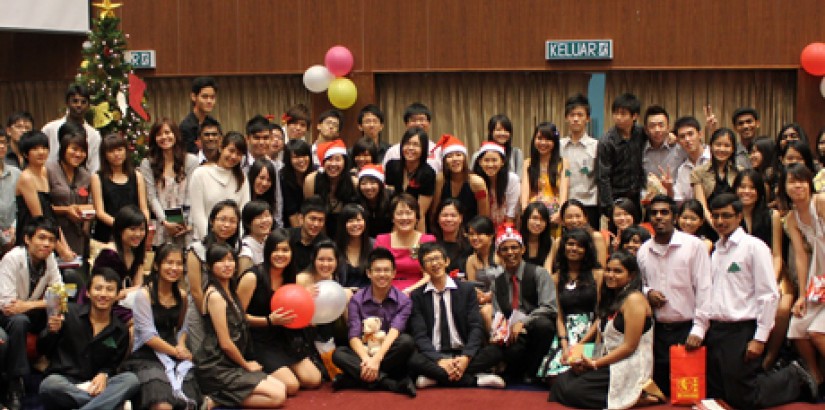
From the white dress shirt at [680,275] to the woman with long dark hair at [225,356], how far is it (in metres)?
2.32

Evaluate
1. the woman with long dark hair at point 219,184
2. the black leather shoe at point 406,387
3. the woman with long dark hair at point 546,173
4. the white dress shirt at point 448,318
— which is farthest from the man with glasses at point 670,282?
the woman with long dark hair at point 219,184

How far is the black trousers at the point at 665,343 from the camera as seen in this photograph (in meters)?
6.37

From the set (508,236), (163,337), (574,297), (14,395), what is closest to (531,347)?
(574,297)

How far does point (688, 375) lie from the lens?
6219mm

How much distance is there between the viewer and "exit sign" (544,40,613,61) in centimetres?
1084

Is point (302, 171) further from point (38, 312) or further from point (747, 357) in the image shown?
point (747, 357)

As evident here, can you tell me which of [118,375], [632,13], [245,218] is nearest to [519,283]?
[245,218]

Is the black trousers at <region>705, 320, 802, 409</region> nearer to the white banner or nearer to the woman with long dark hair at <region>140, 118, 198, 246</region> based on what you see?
the woman with long dark hair at <region>140, 118, 198, 246</region>

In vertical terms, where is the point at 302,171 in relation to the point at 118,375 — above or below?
above

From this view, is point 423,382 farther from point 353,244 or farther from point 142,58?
point 142,58

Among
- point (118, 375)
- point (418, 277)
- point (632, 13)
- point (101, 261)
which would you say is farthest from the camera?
point (632, 13)

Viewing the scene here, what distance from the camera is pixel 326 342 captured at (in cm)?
685

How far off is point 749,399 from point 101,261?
3.90 m

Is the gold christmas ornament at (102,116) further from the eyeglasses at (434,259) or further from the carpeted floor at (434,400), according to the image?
the eyeglasses at (434,259)
